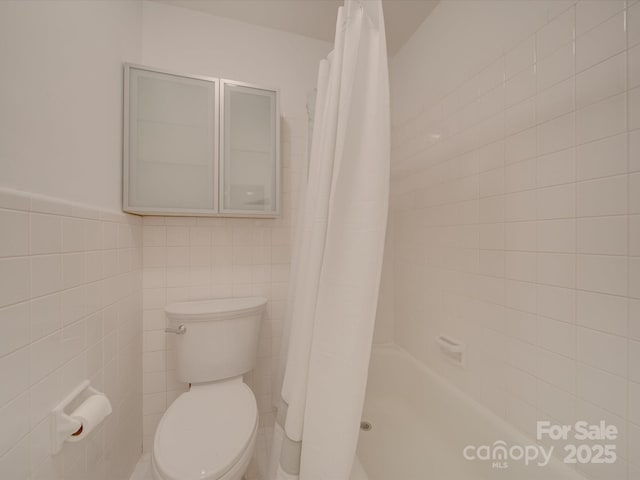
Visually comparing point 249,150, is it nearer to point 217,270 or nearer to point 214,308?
point 217,270

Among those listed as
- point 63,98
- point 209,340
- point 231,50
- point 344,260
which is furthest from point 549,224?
point 231,50

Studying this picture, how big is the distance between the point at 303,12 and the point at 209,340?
71.3 inches

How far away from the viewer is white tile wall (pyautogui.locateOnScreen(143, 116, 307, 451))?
1416 mm

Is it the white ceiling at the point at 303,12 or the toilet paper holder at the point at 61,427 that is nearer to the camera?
the toilet paper holder at the point at 61,427

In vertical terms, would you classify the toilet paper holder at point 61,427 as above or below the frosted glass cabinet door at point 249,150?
below

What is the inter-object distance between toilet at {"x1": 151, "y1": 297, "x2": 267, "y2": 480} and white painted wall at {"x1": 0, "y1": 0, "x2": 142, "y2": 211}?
65 cm

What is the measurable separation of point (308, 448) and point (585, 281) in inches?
36.0

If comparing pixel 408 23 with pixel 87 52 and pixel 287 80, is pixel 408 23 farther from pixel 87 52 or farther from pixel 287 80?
pixel 87 52

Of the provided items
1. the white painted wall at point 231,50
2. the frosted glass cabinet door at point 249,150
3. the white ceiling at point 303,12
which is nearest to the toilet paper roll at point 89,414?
the frosted glass cabinet door at point 249,150

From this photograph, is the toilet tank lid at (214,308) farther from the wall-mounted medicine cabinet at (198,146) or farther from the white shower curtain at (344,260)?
the white shower curtain at (344,260)

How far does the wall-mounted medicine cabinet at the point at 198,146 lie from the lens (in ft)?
4.03

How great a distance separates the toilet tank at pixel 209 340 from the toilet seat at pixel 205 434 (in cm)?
8

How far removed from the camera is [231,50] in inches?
61.2

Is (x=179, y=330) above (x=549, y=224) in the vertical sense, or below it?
below
